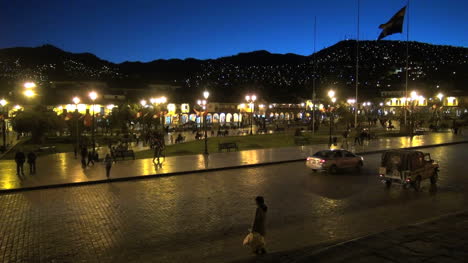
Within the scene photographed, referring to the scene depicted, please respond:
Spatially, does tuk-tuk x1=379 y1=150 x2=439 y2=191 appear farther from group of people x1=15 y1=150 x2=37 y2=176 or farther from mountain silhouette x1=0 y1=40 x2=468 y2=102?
mountain silhouette x1=0 y1=40 x2=468 y2=102

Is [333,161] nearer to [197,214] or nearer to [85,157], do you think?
[197,214]

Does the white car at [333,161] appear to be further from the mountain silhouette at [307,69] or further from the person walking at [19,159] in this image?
the mountain silhouette at [307,69]

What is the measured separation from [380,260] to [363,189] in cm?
753

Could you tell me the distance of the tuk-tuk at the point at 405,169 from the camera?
12.2 m

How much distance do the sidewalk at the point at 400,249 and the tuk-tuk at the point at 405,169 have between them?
5.05m

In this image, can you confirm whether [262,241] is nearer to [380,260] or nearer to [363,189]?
[380,260]

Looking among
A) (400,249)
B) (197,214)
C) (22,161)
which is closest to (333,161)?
(197,214)

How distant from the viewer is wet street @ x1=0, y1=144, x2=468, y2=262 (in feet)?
23.4

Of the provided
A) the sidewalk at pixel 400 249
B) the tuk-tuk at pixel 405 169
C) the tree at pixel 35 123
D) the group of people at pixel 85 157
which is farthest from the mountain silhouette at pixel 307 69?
the sidewalk at pixel 400 249

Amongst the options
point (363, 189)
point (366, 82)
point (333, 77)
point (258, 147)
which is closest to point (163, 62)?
point (333, 77)

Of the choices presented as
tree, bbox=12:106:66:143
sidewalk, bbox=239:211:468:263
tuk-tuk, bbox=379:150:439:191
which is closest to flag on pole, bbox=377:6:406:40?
tuk-tuk, bbox=379:150:439:191

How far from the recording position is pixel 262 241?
630 cm

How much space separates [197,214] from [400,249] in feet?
17.0

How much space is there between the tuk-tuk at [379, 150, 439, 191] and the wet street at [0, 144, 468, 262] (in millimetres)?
354
